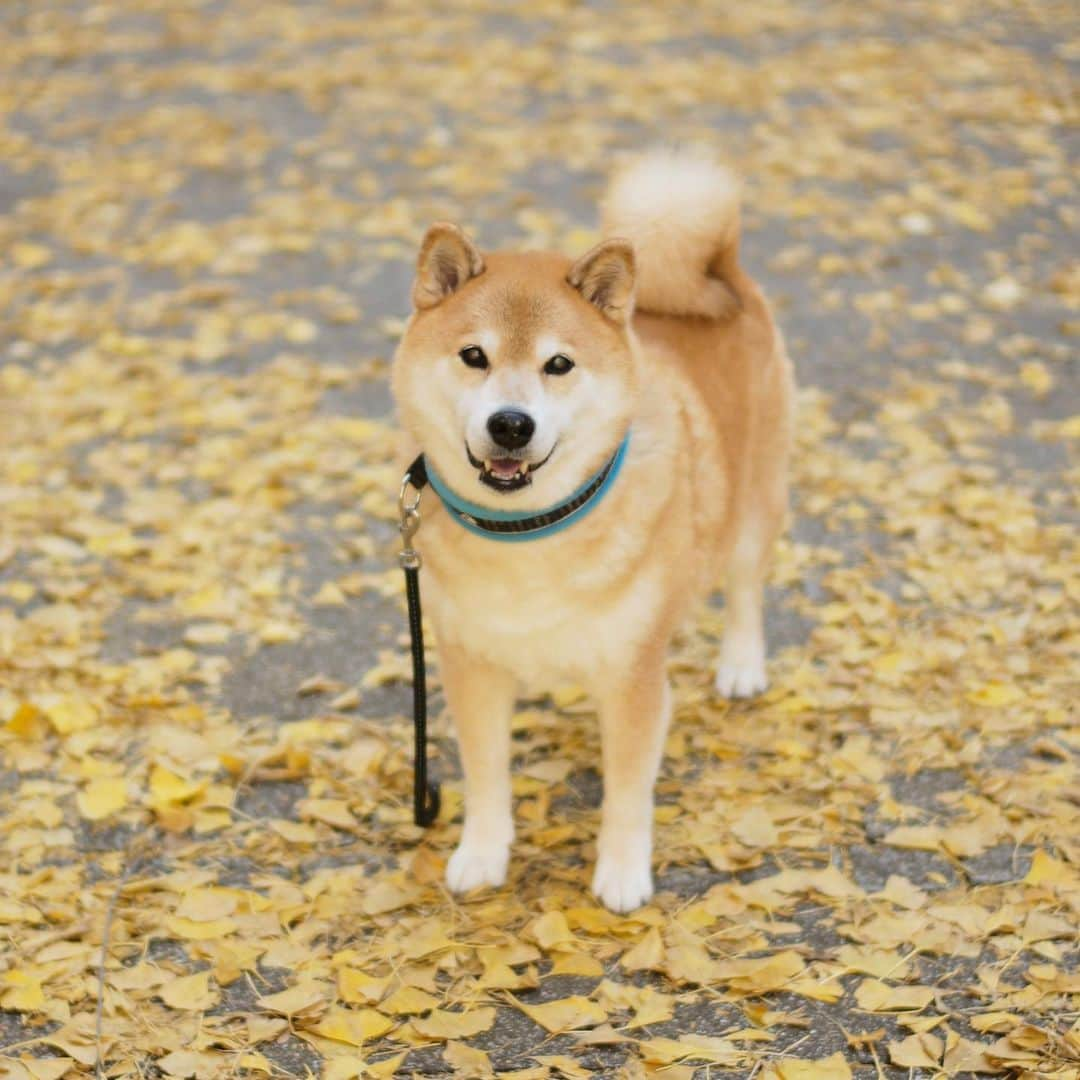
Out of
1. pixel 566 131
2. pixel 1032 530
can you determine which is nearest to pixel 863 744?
pixel 1032 530

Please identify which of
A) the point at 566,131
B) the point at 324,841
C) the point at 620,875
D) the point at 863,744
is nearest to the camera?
the point at 620,875

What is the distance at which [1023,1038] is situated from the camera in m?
2.62

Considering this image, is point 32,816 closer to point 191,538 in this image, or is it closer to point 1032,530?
point 191,538

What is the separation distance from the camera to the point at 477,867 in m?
3.17

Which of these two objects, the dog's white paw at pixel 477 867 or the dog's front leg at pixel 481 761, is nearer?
the dog's front leg at pixel 481 761

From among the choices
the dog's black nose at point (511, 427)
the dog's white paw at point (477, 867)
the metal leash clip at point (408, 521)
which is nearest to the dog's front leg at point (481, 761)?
the dog's white paw at point (477, 867)

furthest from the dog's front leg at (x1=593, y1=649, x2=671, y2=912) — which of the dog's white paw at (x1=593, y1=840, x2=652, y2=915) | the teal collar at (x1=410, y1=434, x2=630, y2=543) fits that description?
the teal collar at (x1=410, y1=434, x2=630, y2=543)

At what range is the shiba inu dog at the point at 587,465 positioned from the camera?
2.71 meters

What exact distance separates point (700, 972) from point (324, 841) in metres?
1.02

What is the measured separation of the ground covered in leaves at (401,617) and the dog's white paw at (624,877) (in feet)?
0.18

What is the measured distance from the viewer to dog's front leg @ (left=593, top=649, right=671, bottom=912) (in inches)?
117

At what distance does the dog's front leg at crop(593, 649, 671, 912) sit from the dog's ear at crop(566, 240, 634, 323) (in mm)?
754

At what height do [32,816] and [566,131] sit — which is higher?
[566,131]

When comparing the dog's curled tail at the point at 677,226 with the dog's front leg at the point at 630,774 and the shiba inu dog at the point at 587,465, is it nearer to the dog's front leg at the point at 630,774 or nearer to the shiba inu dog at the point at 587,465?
the shiba inu dog at the point at 587,465
